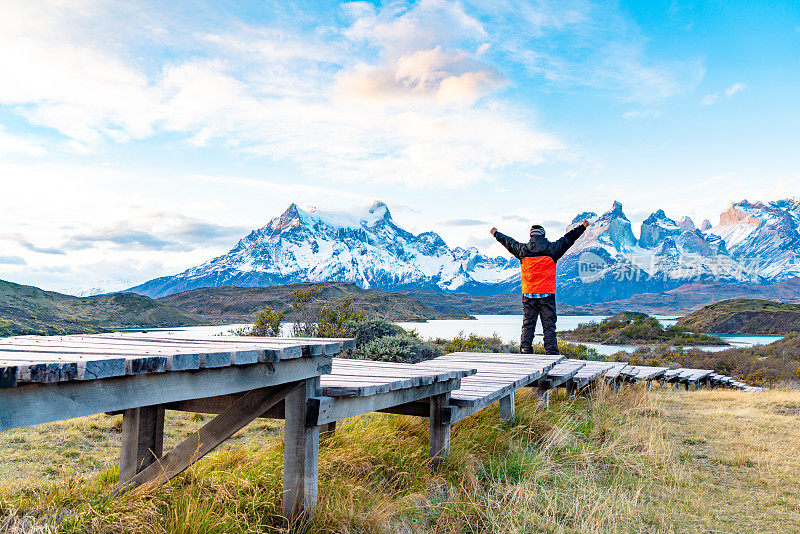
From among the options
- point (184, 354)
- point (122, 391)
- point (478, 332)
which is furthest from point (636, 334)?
point (122, 391)

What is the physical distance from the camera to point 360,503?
2.91 m

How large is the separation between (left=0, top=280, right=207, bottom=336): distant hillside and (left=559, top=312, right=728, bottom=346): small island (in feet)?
105

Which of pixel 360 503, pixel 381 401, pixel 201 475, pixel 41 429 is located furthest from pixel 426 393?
pixel 41 429

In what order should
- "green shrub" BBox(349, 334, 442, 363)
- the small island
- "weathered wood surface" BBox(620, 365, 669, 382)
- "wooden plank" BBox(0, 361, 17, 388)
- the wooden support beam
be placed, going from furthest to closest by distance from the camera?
the small island
"green shrub" BBox(349, 334, 442, 363)
"weathered wood surface" BBox(620, 365, 669, 382)
the wooden support beam
"wooden plank" BBox(0, 361, 17, 388)

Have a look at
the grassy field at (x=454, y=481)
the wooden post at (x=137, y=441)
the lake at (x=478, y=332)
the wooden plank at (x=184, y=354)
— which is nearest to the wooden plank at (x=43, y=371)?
the wooden plank at (x=184, y=354)

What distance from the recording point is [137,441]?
10.8 feet

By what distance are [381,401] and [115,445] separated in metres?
3.62

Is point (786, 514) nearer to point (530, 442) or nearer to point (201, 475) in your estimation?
point (530, 442)

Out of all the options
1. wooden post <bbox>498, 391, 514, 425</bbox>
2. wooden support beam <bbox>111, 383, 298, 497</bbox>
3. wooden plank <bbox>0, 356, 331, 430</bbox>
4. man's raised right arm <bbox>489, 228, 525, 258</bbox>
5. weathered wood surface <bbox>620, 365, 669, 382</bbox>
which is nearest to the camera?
wooden plank <bbox>0, 356, 331, 430</bbox>

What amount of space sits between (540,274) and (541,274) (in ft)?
0.06

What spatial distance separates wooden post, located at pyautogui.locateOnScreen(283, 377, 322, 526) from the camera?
A: 8.76ft

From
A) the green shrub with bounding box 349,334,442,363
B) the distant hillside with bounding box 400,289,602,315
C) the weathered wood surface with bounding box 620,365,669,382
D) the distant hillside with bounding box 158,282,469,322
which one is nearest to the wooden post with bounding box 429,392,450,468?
the green shrub with bounding box 349,334,442,363

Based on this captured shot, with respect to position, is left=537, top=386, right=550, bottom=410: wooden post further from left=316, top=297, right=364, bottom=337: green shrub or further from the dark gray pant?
left=316, top=297, right=364, bottom=337: green shrub

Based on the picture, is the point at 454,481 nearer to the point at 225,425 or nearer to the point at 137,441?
the point at 225,425
